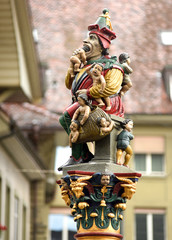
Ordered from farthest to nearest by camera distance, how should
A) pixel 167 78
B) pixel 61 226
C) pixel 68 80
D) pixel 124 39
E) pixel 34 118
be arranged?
pixel 124 39 → pixel 167 78 → pixel 61 226 → pixel 34 118 → pixel 68 80

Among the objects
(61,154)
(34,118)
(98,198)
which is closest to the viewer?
(98,198)

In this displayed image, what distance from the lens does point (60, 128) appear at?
32.8 meters

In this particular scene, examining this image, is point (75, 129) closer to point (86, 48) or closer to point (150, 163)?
point (86, 48)

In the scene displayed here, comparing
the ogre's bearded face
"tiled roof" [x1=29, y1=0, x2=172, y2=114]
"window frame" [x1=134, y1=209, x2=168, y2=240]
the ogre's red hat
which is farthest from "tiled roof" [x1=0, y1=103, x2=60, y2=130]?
the ogre's bearded face

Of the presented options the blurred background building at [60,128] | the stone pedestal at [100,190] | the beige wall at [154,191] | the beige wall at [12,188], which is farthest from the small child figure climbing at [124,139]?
the beige wall at [154,191]

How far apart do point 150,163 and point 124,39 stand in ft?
18.2

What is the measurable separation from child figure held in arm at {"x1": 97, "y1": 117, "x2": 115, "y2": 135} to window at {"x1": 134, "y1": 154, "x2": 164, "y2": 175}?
2958 centimetres

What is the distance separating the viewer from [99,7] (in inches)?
1560

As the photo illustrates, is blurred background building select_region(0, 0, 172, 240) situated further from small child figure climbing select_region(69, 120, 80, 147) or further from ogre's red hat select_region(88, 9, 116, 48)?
small child figure climbing select_region(69, 120, 80, 147)

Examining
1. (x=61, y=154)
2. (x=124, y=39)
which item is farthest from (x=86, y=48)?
(x=124, y=39)

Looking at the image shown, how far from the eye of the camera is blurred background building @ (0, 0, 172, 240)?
99.0ft

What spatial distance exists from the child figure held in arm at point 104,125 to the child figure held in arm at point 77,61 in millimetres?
584

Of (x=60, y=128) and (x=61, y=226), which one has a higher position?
(x=60, y=128)

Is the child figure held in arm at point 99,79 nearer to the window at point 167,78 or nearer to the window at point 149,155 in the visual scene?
the window at point 149,155
